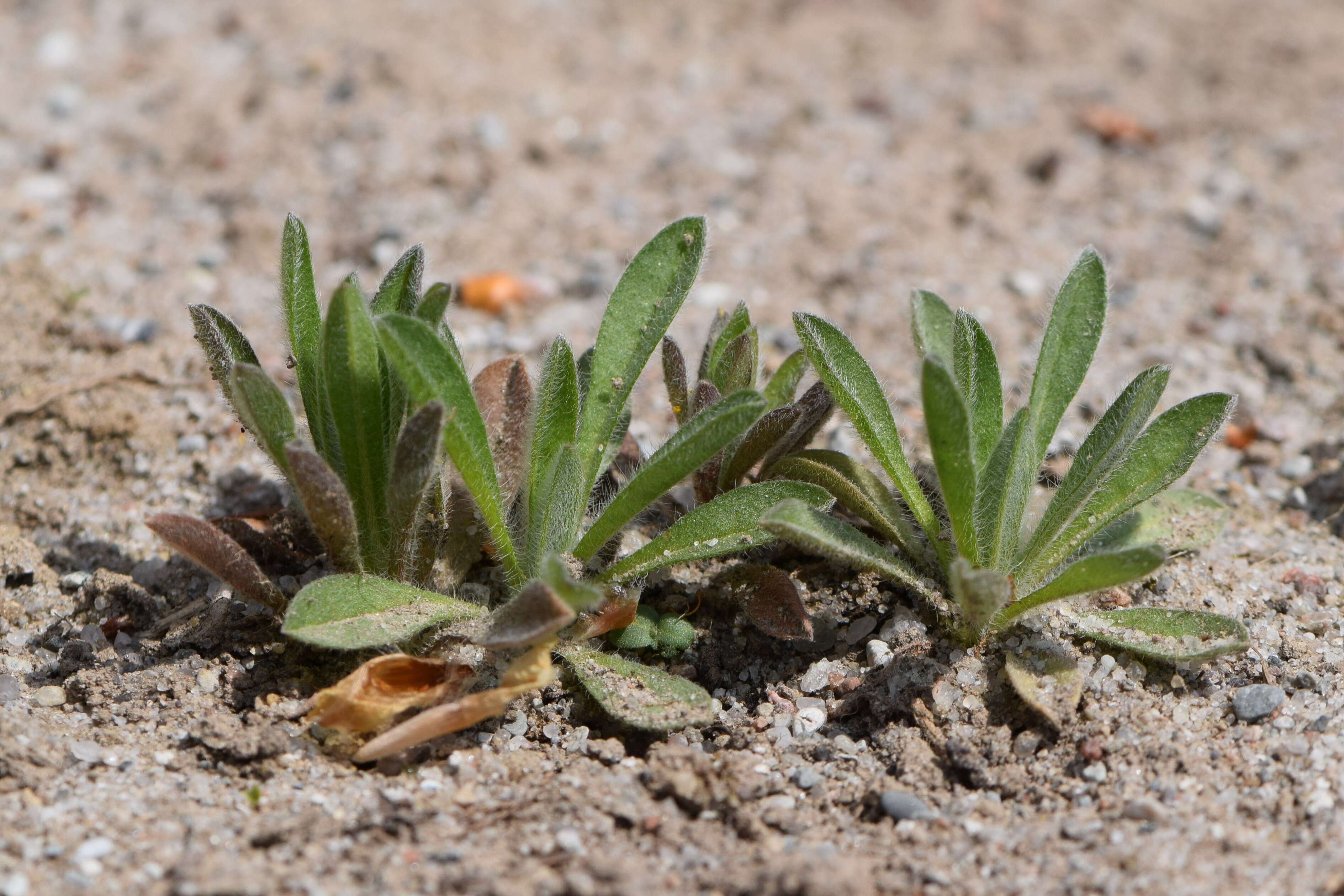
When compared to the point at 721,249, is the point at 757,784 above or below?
below

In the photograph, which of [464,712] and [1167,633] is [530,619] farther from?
[1167,633]

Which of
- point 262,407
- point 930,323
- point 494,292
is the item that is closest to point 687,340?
point 494,292

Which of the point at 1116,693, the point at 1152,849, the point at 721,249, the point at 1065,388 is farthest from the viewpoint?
the point at 721,249

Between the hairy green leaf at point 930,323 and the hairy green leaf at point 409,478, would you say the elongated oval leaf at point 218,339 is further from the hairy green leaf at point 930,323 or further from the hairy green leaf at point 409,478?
the hairy green leaf at point 930,323

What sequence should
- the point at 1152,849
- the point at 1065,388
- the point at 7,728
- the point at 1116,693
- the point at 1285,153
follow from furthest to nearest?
1. the point at 1285,153
2. the point at 1065,388
3. the point at 1116,693
4. the point at 7,728
5. the point at 1152,849

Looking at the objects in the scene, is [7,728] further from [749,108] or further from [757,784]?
[749,108]

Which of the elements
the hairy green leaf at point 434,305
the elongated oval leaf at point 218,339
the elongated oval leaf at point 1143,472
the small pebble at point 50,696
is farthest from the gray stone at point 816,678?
the small pebble at point 50,696

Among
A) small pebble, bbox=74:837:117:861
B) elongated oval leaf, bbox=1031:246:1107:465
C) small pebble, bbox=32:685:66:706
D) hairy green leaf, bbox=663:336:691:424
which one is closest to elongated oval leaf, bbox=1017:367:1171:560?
elongated oval leaf, bbox=1031:246:1107:465

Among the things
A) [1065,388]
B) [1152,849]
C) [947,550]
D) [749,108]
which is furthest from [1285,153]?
[1152,849]
